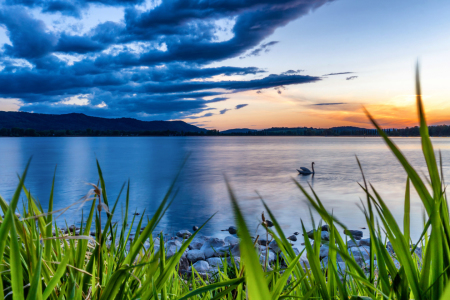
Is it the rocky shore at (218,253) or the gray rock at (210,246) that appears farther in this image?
the gray rock at (210,246)

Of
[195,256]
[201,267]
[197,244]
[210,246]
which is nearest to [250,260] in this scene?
[201,267]

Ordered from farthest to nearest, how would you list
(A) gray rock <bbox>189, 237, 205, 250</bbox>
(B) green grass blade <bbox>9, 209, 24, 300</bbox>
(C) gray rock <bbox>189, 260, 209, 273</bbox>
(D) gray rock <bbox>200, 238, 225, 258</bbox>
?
(A) gray rock <bbox>189, 237, 205, 250</bbox>
(D) gray rock <bbox>200, 238, 225, 258</bbox>
(C) gray rock <bbox>189, 260, 209, 273</bbox>
(B) green grass blade <bbox>9, 209, 24, 300</bbox>

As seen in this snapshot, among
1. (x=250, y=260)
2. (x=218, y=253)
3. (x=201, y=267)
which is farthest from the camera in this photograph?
(x=218, y=253)

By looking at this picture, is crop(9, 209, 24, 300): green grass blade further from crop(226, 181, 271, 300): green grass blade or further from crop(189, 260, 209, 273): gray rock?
crop(189, 260, 209, 273): gray rock

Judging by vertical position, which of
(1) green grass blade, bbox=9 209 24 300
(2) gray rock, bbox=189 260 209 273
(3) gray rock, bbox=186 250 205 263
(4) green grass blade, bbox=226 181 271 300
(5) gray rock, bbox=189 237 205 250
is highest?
(4) green grass blade, bbox=226 181 271 300

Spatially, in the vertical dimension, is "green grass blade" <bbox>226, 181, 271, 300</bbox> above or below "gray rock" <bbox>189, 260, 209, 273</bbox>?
above

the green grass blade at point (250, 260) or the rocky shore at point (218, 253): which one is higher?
the green grass blade at point (250, 260)

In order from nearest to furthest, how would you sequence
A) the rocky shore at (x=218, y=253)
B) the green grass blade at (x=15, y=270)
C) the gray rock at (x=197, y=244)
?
the green grass blade at (x=15, y=270) < the rocky shore at (x=218, y=253) < the gray rock at (x=197, y=244)

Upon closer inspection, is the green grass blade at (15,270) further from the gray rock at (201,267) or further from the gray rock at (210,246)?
the gray rock at (210,246)

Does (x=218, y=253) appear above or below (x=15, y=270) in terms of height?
below

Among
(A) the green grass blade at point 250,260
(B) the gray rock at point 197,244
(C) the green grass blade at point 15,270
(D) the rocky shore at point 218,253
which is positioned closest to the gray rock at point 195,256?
(D) the rocky shore at point 218,253

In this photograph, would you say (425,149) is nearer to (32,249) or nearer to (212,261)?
(32,249)

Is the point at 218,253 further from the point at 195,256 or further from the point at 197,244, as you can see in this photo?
the point at 197,244

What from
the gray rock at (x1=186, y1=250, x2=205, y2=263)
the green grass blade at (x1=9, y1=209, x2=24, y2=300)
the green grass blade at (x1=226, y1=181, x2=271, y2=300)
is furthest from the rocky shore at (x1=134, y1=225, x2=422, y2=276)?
the green grass blade at (x1=226, y1=181, x2=271, y2=300)
